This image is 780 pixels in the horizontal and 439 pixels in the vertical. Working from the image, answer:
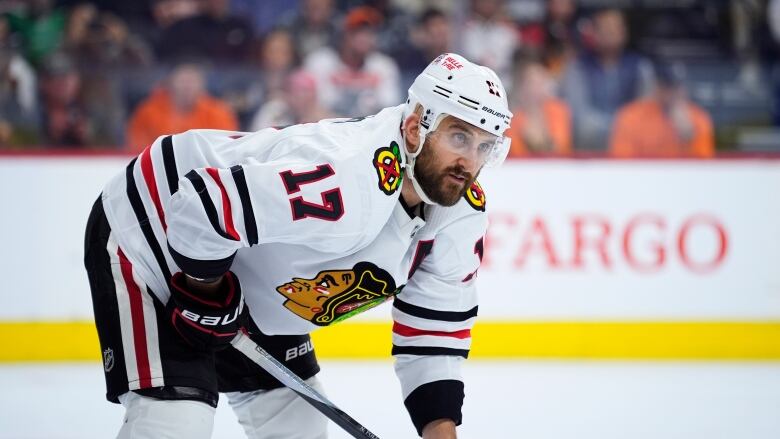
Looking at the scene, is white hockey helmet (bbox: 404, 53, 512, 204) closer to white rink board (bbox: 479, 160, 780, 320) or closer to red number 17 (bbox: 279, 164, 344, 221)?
red number 17 (bbox: 279, 164, 344, 221)

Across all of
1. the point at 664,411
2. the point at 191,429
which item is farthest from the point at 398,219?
the point at 664,411

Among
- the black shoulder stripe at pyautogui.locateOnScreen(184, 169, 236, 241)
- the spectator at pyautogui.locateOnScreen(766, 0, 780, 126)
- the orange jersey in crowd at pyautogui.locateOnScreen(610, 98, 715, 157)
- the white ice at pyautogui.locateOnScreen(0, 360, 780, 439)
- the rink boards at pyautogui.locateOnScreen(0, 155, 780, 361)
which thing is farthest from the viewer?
the spectator at pyautogui.locateOnScreen(766, 0, 780, 126)

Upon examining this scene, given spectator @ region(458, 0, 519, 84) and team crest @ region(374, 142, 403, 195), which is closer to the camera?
team crest @ region(374, 142, 403, 195)

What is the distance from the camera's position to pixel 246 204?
2.05 meters

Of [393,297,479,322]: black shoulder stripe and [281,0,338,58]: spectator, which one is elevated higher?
[281,0,338,58]: spectator

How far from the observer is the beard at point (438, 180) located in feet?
7.33

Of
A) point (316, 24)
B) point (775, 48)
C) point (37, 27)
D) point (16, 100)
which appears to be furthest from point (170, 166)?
point (775, 48)

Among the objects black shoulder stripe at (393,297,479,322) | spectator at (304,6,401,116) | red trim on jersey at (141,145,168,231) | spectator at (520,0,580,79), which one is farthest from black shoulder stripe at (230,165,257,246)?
spectator at (520,0,580,79)

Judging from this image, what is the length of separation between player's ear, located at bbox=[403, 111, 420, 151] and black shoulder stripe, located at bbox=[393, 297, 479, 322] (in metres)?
0.40

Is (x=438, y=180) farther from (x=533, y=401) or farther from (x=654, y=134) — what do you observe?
(x=654, y=134)

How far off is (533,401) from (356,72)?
2037mm

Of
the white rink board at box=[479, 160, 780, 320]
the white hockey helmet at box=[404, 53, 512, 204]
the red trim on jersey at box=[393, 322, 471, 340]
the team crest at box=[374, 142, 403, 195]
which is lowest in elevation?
the white rink board at box=[479, 160, 780, 320]

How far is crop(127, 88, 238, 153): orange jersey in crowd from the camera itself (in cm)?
504

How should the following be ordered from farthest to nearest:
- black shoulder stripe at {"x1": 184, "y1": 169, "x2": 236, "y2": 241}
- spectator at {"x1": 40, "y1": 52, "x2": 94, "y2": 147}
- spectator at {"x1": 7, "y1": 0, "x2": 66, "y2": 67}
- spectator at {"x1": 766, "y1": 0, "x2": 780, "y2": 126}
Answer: spectator at {"x1": 766, "y1": 0, "x2": 780, "y2": 126}, spectator at {"x1": 7, "y1": 0, "x2": 66, "y2": 67}, spectator at {"x1": 40, "y1": 52, "x2": 94, "y2": 147}, black shoulder stripe at {"x1": 184, "y1": 169, "x2": 236, "y2": 241}
